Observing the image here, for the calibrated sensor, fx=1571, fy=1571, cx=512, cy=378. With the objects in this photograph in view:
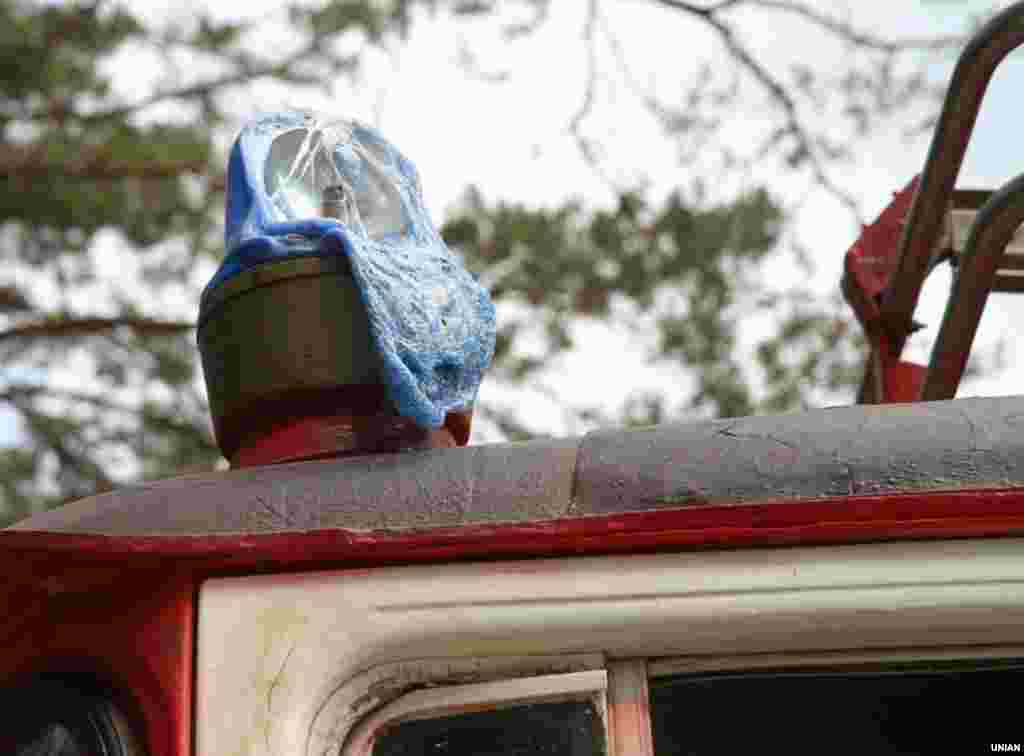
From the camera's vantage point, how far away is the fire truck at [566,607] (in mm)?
1147

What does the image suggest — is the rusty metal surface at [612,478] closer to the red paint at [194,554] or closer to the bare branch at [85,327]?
the red paint at [194,554]

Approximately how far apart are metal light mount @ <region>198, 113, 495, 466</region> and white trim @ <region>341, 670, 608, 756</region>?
1.15 feet

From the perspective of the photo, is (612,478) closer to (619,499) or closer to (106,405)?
(619,499)

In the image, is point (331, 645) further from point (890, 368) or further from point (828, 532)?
point (890, 368)

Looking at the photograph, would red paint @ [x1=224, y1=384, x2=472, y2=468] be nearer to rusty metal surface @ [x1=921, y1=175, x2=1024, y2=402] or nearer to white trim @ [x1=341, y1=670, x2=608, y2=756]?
white trim @ [x1=341, y1=670, x2=608, y2=756]

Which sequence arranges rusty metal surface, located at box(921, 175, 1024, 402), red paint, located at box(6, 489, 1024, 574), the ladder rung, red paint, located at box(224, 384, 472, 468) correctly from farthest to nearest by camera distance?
the ladder rung < rusty metal surface, located at box(921, 175, 1024, 402) < red paint, located at box(224, 384, 472, 468) < red paint, located at box(6, 489, 1024, 574)

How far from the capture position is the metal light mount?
1.49m

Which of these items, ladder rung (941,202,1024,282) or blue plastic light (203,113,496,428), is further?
ladder rung (941,202,1024,282)

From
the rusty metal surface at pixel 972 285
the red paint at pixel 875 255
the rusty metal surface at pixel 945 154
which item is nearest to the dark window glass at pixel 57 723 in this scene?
the rusty metal surface at pixel 972 285

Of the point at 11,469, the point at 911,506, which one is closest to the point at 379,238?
the point at 911,506

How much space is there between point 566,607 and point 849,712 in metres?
0.22

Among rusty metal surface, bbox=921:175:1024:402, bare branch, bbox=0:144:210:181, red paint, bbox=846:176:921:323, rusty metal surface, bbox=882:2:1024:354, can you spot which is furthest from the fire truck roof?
bare branch, bbox=0:144:210:181

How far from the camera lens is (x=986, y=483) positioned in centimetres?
115

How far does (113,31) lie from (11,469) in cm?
218
